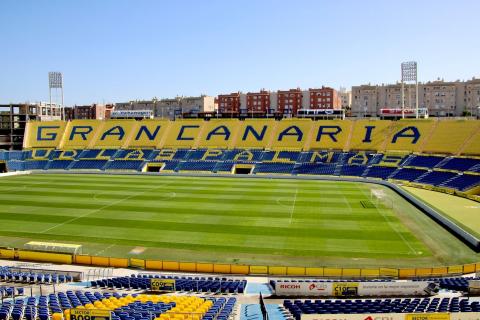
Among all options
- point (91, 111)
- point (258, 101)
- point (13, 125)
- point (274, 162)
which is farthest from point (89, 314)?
point (91, 111)

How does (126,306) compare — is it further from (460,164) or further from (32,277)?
(460,164)

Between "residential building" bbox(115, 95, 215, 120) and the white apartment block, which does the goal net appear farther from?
"residential building" bbox(115, 95, 215, 120)

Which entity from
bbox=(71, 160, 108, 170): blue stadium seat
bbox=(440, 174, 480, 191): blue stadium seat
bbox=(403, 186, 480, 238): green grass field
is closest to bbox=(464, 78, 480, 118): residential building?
bbox=(440, 174, 480, 191): blue stadium seat

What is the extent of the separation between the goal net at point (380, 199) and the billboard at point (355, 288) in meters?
25.7

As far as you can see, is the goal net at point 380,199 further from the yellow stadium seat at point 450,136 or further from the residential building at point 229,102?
the residential building at point 229,102

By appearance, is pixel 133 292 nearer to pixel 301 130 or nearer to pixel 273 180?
pixel 273 180

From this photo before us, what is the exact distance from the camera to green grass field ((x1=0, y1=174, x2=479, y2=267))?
31.9m

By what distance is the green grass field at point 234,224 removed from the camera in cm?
3188

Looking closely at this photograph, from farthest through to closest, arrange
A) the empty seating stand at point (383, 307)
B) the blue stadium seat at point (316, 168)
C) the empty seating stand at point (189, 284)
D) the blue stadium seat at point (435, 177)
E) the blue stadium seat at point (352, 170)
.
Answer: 1. the blue stadium seat at point (316, 168)
2. the blue stadium seat at point (352, 170)
3. the blue stadium seat at point (435, 177)
4. the empty seating stand at point (189, 284)
5. the empty seating stand at point (383, 307)

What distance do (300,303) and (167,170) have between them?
6138cm

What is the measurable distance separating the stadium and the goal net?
0.73ft

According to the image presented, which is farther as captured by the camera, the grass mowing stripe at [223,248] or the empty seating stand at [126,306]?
the grass mowing stripe at [223,248]

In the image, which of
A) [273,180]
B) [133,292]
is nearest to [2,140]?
[273,180]

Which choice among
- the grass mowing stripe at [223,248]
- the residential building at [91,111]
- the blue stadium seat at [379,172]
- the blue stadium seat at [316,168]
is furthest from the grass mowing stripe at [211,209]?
the residential building at [91,111]
